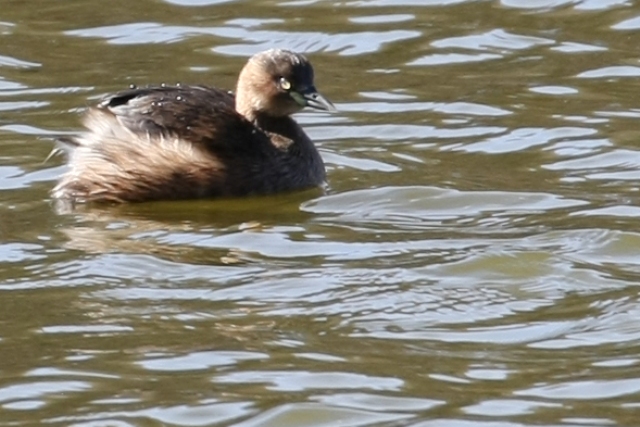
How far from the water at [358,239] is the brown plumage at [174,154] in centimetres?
11

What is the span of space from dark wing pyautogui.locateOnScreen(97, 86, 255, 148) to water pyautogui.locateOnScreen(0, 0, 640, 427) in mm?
343

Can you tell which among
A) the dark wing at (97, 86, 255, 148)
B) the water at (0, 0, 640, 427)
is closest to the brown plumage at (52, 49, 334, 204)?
the dark wing at (97, 86, 255, 148)

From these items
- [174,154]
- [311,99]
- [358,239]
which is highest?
[311,99]

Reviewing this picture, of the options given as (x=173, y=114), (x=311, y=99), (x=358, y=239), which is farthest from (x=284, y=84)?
(x=358, y=239)

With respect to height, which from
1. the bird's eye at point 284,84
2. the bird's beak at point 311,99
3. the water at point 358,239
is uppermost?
the bird's eye at point 284,84

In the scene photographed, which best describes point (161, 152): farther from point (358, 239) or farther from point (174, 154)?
point (358, 239)

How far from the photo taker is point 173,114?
8828 mm

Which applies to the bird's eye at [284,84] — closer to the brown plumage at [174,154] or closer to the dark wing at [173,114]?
the brown plumage at [174,154]

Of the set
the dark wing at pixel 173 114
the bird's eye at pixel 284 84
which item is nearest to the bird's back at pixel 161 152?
the dark wing at pixel 173 114

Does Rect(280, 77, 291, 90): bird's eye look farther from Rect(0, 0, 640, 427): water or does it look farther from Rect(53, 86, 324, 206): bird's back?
Rect(0, 0, 640, 427): water

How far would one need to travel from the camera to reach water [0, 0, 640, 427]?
6082 millimetres

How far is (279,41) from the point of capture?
11.7 metres

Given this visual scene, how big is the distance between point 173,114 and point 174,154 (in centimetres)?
19

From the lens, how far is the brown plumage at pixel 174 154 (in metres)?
8.85
